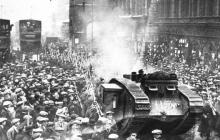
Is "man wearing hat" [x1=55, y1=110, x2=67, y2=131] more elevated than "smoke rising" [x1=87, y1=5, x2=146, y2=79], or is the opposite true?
"smoke rising" [x1=87, y1=5, x2=146, y2=79]

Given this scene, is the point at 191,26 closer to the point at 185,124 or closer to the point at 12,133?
the point at 185,124

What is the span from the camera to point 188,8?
52.6m

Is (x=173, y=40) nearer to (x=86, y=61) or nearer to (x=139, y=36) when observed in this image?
(x=139, y=36)

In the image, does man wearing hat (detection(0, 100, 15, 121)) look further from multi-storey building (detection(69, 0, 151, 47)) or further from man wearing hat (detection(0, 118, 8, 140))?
multi-storey building (detection(69, 0, 151, 47))

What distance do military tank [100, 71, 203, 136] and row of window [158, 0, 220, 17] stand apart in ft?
101

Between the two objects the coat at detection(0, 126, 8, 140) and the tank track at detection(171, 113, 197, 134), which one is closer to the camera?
the coat at detection(0, 126, 8, 140)

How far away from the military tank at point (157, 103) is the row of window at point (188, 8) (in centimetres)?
3083

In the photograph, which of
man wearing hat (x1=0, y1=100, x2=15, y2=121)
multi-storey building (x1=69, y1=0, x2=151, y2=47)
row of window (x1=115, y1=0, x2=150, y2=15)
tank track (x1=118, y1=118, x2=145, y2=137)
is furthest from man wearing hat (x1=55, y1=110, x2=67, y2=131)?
row of window (x1=115, y1=0, x2=150, y2=15)

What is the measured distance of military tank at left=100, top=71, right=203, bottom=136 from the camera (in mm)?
13500

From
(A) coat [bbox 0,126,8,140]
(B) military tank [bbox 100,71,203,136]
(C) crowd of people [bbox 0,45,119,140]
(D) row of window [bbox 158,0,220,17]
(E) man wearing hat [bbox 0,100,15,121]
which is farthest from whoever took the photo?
(D) row of window [bbox 158,0,220,17]

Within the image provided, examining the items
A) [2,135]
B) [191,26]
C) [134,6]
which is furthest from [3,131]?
[134,6]

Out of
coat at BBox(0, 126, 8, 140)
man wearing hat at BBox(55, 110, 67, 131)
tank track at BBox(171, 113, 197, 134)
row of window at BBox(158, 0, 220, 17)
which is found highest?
row of window at BBox(158, 0, 220, 17)

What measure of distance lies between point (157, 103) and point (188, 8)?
40182mm

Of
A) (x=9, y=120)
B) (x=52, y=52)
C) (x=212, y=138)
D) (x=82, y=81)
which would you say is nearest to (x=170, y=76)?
(x=212, y=138)
